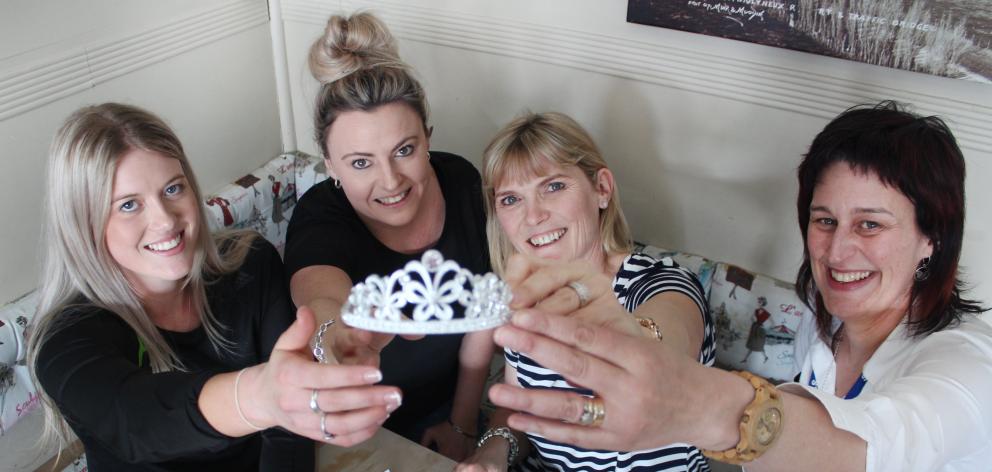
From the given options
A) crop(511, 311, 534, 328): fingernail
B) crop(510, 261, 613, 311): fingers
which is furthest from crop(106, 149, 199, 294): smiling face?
crop(511, 311, 534, 328): fingernail

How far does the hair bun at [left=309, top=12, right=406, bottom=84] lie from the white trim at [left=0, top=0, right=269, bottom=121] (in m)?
0.74

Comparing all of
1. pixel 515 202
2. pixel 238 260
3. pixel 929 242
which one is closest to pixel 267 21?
pixel 238 260

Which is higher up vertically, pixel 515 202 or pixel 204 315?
pixel 515 202

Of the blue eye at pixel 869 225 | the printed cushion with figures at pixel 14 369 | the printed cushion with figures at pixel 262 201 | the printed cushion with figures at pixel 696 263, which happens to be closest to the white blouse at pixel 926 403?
the blue eye at pixel 869 225

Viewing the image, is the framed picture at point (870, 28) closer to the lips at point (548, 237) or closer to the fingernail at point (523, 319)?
the lips at point (548, 237)

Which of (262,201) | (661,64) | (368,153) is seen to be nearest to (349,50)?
(368,153)

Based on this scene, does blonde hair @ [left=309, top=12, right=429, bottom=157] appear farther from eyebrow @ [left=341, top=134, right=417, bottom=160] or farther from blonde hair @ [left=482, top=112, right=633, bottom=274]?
blonde hair @ [left=482, top=112, right=633, bottom=274]

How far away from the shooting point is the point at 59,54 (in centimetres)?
221

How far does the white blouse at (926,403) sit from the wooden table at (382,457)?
2.42 ft

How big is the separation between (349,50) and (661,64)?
0.91 metres

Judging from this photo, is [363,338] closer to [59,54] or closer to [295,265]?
[295,265]

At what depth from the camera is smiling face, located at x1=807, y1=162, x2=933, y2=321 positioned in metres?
1.64

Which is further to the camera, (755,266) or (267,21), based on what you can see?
(267,21)

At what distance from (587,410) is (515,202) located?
91cm
